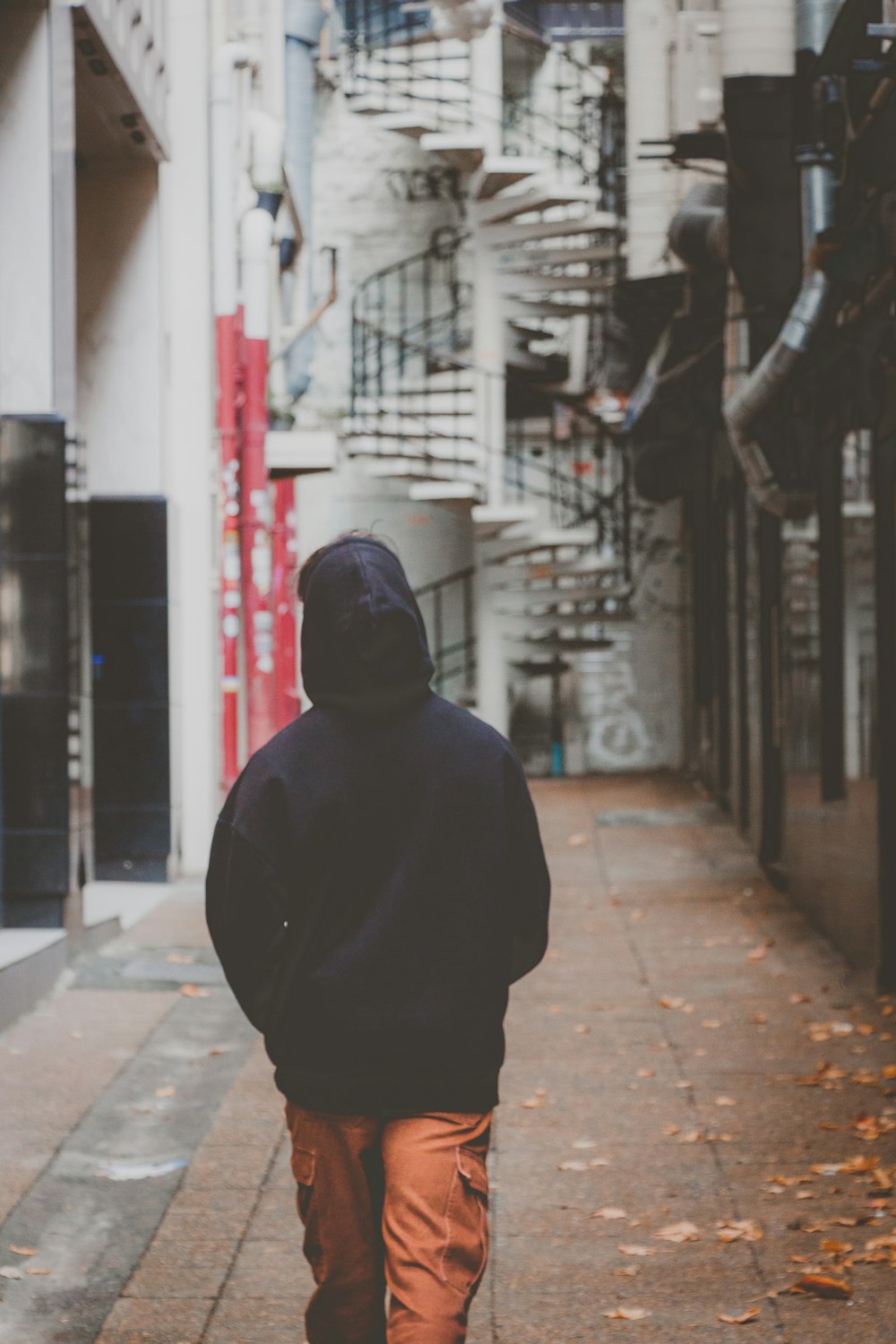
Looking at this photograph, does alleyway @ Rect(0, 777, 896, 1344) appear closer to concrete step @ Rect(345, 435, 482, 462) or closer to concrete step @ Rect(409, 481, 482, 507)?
concrete step @ Rect(409, 481, 482, 507)

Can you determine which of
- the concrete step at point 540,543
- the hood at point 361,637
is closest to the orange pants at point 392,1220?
the hood at point 361,637

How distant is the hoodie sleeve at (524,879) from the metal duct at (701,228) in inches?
408

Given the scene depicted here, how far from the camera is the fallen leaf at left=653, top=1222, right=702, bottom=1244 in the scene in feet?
16.1

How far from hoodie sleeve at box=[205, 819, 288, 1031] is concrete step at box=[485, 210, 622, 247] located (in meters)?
16.7

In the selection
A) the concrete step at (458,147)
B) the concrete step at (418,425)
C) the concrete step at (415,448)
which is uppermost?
the concrete step at (458,147)

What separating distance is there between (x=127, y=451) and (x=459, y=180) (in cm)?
1017

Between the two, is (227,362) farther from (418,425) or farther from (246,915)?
(246,915)

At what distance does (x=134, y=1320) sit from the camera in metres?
4.31

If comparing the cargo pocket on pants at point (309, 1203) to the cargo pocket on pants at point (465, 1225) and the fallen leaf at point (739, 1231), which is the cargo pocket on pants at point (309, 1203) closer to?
the cargo pocket on pants at point (465, 1225)

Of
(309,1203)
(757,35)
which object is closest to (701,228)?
(757,35)

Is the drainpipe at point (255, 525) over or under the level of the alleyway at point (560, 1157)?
over

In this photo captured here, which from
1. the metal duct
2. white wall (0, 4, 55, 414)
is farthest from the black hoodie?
the metal duct

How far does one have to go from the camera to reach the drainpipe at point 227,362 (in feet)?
38.0

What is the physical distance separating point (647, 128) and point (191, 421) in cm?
802
